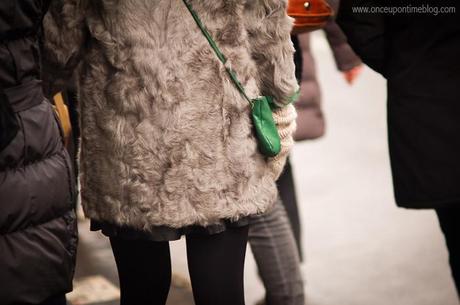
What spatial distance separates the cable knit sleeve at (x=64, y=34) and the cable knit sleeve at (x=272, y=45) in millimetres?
538

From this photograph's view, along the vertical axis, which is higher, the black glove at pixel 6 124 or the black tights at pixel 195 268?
the black glove at pixel 6 124

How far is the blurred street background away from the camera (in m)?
4.28

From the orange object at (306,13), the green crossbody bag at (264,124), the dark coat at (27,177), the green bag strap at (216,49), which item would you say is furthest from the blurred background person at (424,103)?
the dark coat at (27,177)

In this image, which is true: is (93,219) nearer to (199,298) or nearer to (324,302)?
(199,298)

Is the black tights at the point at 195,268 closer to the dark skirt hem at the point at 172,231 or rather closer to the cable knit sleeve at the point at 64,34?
the dark skirt hem at the point at 172,231

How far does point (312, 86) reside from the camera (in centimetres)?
418

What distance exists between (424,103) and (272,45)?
63 centimetres

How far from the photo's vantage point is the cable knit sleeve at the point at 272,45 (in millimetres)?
2588

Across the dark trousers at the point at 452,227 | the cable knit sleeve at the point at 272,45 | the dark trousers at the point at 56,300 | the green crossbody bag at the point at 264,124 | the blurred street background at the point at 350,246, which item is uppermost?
the cable knit sleeve at the point at 272,45

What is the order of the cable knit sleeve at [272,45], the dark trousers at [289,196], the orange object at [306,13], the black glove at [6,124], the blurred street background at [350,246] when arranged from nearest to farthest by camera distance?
1. the black glove at [6,124]
2. the cable knit sleeve at [272,45]
3. the orange object at [306,13]
4. the dark trousers at [289,196]
5. the blurred street background at [350,246]

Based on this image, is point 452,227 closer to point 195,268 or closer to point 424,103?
point 424,103

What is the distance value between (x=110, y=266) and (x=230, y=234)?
2.19 meters

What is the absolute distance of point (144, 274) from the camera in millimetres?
→ 2725

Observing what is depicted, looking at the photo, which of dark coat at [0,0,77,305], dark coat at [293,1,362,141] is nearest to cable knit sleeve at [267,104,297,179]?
dark coat at [0,0,77,305]
